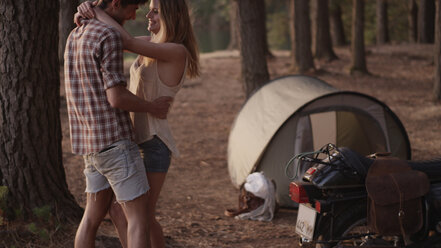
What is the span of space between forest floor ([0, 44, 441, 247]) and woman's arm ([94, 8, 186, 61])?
70.7 inches

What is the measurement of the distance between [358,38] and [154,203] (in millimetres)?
13855

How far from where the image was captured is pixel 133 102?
3166 millimetres

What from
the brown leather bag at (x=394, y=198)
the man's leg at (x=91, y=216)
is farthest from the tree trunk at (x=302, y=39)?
the man's leg at (x=91, y=216)

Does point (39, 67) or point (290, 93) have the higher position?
point (39, 67)

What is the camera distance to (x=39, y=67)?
4.37 meters

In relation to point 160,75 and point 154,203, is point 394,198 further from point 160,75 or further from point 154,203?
point 160,75

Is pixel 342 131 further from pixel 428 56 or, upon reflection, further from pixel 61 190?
pixel 428 56

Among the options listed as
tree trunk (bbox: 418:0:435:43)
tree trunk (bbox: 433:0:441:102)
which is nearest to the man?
tree trunk (bbox: 433:0:441:102)

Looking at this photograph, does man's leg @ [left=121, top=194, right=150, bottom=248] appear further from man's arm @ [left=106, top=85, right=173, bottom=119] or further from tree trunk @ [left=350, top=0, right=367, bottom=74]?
tree trunk @ [left=350, top=0, right=367, bottom=74]

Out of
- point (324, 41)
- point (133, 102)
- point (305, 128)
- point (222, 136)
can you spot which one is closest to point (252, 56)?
point (222, 136)

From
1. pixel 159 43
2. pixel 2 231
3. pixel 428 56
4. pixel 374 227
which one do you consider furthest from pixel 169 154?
pixel 428 56

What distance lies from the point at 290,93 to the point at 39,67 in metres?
3.33

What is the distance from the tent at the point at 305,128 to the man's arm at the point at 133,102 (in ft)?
10.3

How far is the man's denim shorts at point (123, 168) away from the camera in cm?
318
